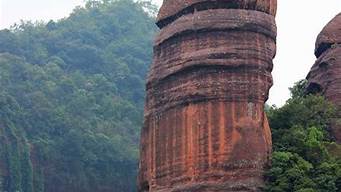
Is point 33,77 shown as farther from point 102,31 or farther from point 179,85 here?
point 179,85

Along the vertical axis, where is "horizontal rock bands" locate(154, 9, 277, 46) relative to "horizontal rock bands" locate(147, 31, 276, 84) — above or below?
above

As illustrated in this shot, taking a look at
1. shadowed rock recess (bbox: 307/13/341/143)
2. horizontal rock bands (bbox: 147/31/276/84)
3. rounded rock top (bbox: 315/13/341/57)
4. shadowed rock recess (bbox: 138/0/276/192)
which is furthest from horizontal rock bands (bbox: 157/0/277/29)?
rounded rock top (bbox: 315/13/341/57)

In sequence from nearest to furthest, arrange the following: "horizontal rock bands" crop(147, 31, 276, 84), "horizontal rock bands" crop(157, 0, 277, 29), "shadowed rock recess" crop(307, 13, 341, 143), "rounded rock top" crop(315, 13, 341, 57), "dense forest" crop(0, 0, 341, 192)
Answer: "horizontal rock bands" crop(147, 31, 276, 84)
"horizontal rock bands" crop(157, 0, 277, 29)
"shadowed rock recess" crop(307, 13, 341, 143)
"rounded rock top" crop(315, 13, 341, 57)
"dense forest" crop(0, 0, 341, 192)

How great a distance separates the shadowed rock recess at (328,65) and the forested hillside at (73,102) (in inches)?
997

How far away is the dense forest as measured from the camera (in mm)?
53094

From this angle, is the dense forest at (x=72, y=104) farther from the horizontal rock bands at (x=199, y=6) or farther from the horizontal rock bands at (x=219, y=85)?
the horizontal rock bands at (x=219, y=85)

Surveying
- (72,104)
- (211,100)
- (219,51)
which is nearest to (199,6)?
(219,51)

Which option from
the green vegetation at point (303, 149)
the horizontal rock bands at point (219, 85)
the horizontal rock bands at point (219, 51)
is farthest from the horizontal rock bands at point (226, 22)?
the green vegetation at point (303, 149)

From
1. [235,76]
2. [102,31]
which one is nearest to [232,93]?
[235,76]

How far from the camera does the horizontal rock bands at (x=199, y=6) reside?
24.0m

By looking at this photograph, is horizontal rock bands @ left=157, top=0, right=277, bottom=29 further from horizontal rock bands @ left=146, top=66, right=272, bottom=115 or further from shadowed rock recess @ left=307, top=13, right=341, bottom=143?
shadowed rock recess @ left=307, top=13, right=341, bottom=143

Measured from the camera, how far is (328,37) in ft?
98.1

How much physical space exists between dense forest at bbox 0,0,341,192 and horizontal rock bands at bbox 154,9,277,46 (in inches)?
1140

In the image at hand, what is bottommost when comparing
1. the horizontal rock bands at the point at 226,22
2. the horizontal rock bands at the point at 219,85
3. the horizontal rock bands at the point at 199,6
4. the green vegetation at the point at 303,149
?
the green vegetation at the point at 303,149
